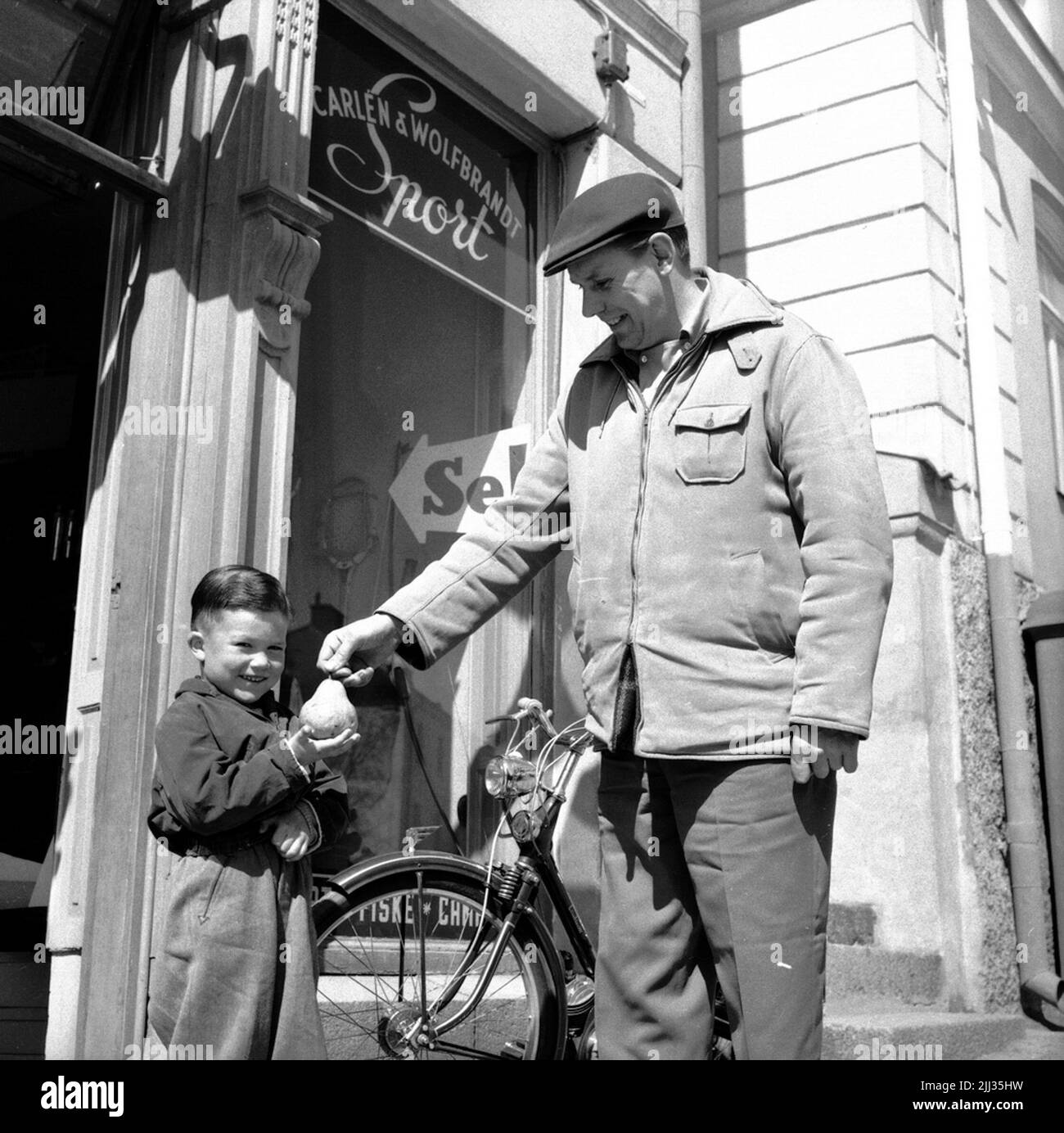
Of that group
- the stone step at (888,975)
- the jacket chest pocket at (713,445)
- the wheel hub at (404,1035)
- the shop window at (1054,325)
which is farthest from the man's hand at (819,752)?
Result: the shop window at (1054,325)

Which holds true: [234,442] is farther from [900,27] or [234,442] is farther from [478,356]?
[900,27]

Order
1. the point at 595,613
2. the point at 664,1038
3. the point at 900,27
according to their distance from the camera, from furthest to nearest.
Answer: the point at 900,27 → the point at 595,613 → the point at 664,1038

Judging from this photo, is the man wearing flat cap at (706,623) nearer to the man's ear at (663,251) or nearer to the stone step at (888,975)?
the man's ear at (663,251)

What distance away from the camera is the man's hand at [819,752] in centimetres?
246

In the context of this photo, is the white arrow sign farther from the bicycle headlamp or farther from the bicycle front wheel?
the bicycle front wheel

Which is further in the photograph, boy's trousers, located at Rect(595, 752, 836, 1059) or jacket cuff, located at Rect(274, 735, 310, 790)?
jacket cuff, located at Rect(274, 735, 310, 790)

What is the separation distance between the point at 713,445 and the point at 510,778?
5.83 feet

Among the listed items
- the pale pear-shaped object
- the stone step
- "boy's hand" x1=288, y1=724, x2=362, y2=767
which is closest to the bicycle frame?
"boy's hand" x1=288, y1=724, x2=362, y2=767

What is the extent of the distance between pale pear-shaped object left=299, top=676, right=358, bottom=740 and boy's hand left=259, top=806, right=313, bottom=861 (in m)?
0.29

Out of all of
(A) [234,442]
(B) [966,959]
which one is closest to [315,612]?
(A) [234,442]

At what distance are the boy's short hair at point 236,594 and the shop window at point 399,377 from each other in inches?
63.0

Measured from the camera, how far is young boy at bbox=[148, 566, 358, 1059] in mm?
2826

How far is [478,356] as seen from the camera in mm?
5898
